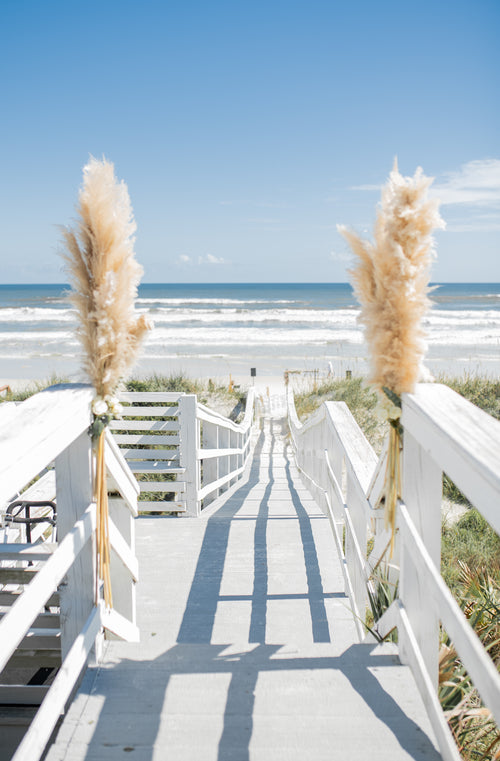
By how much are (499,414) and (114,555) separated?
9192 mm

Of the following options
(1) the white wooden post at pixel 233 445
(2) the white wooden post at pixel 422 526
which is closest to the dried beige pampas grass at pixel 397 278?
(2) the white wooden post at pixel 422 526

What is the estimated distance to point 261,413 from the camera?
17.2 m

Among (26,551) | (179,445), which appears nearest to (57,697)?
(26,551)

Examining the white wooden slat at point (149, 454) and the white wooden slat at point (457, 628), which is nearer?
the white wooden slat at point (457, 628)

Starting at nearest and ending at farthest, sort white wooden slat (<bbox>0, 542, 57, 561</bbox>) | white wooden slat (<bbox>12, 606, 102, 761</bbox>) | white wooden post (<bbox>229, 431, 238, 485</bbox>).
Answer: white wooden slat (<bbox>12, 606, 102, 761</bbox>) → white wooden slat (<bbox>0, 542, 57, 561</bbox>) → white wooden post (<bbox>229, 431, 238, 485</bbox>)

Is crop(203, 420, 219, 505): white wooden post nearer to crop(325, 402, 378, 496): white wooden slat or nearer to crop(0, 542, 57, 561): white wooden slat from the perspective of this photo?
crop(325, 402, 378, 496): white wooden slat

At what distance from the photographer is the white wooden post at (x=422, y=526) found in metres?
1.69

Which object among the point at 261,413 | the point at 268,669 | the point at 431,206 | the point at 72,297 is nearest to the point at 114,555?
the point at 268,669

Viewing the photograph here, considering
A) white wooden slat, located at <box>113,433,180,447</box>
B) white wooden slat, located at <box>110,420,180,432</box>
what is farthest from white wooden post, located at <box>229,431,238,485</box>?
white wooden slat, located at <box>110,420,180,432</box>

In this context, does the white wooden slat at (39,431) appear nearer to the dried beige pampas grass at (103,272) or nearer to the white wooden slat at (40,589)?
the dried beige pampas grass at (103,272)

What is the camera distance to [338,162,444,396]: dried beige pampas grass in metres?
1.58

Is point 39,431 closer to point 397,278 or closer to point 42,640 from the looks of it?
point 397,278

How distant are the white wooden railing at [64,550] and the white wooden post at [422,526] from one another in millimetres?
1035

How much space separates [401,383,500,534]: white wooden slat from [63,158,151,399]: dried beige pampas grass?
37.1 inches
